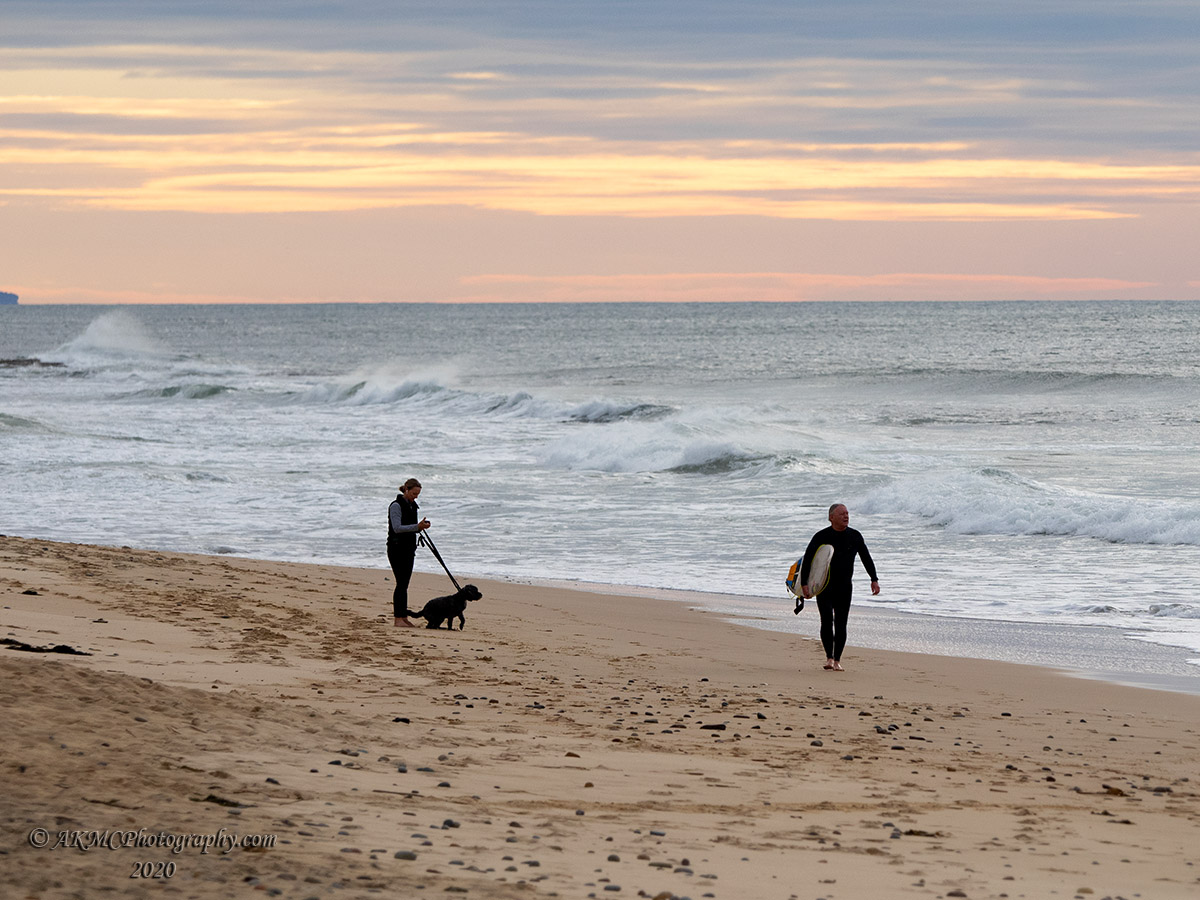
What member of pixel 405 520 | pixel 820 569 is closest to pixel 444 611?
pixel 405 520

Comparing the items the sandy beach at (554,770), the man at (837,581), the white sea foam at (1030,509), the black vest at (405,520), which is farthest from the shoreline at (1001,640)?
the white sea foam at (1030,509)

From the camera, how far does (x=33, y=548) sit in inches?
531

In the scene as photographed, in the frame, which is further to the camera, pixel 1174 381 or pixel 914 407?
pixel 1174 381

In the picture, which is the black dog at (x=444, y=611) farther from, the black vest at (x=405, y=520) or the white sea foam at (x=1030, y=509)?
the white sea foam at (x=1030, y=509)

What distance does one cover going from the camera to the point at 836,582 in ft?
33.2

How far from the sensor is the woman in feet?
36.7

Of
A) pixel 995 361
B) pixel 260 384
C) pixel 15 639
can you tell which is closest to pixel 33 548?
pixel 15 639

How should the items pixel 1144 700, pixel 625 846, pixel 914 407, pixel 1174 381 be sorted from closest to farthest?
pixel 625 846, pixel 1144 700, pixel 914 407, pixel 1174 381

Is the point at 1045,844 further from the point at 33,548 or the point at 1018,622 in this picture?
the point at 33,548

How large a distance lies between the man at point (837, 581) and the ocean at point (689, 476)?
1.94 metres

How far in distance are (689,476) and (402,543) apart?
47.6 ft

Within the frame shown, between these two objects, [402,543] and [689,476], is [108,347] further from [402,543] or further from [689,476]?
[402,543]

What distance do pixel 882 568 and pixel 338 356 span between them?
73574mm

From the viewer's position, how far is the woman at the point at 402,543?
11.2 m
